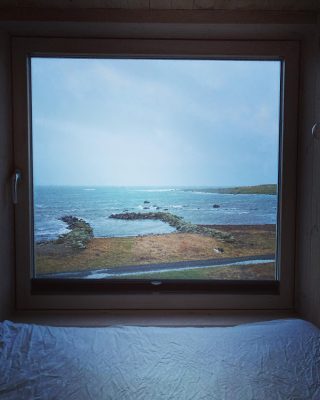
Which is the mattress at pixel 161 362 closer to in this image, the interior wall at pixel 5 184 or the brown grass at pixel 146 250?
the interior wall at pixel 5 184

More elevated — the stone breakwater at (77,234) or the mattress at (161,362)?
the stone breakwater at (77,234)

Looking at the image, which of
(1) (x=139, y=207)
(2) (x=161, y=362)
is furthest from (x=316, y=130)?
(2) (x=161, y=362)

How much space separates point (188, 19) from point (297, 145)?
686 mm

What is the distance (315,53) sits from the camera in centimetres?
125

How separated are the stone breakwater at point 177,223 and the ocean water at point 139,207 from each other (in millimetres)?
19

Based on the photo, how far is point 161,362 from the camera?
39.3 inches

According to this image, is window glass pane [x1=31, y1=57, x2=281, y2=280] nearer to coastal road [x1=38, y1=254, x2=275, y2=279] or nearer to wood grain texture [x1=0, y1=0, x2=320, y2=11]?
coastal road [x1=38, y1=254, x2=275, y2=279]

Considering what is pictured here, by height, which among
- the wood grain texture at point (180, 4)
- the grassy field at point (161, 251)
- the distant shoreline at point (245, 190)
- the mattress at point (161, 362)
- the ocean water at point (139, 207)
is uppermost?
the wood grain texture at point (180, 4)

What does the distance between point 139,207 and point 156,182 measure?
14 cm

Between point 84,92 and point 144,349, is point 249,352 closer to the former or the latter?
point 144,349

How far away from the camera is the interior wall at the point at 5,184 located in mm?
1245

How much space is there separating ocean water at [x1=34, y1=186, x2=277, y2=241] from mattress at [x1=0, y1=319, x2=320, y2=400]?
422 millimetres

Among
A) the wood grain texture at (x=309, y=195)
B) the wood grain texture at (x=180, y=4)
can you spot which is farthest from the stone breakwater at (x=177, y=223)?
the wood grain texture at (x=180, y=4)

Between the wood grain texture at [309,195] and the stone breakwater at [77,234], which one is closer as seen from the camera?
the wood grain texture at [309,195]
